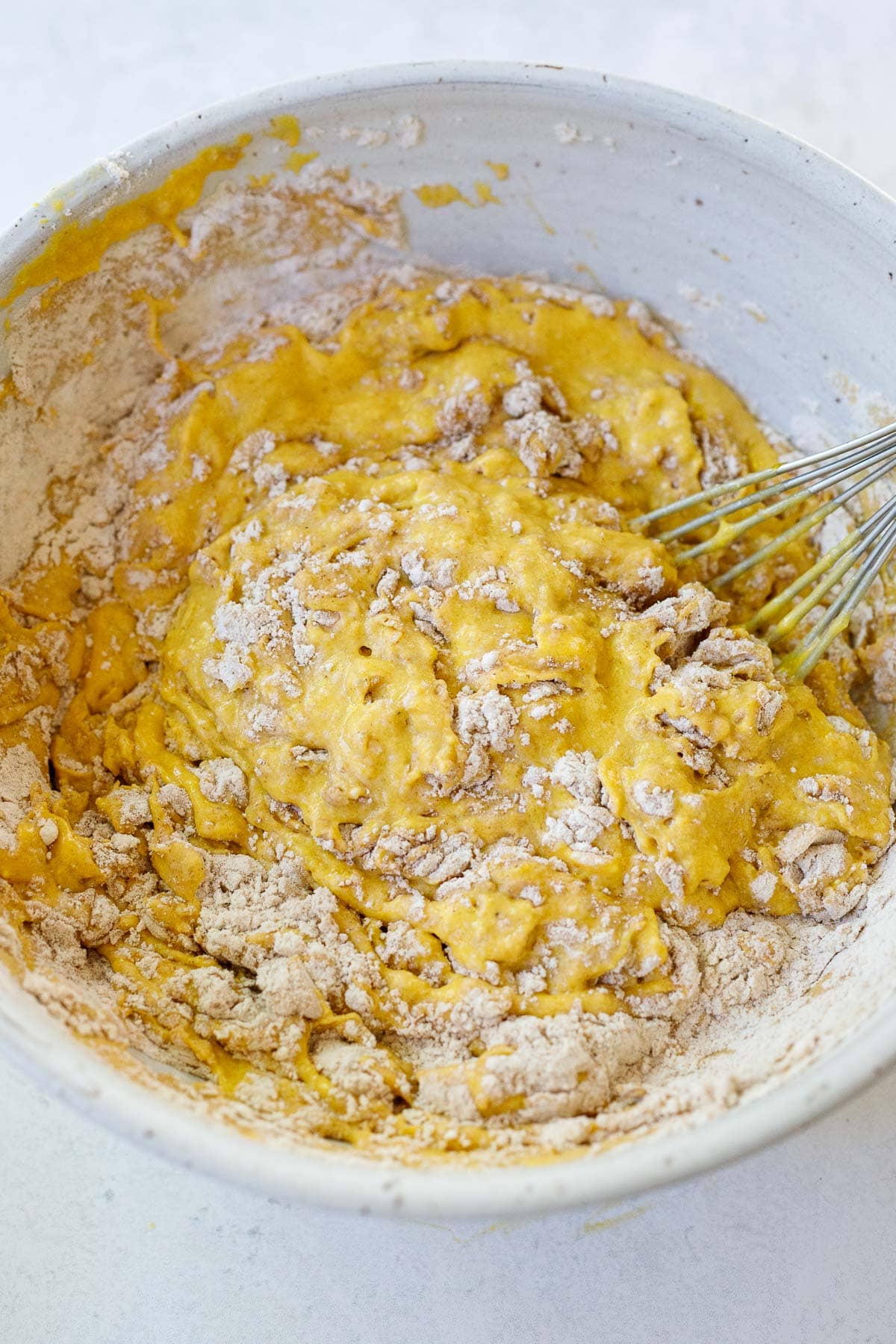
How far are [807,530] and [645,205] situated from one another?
0.59 metres

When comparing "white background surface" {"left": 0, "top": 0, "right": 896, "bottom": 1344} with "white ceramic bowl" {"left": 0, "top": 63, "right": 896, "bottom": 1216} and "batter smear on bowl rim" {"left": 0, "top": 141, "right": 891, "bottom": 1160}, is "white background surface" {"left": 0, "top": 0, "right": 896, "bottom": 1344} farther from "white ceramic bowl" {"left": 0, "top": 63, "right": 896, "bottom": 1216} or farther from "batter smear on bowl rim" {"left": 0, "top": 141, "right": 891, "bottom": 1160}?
"white ceramic bowl" {"left": 0, "top": 63, "right": 896, "bottom": 1216}

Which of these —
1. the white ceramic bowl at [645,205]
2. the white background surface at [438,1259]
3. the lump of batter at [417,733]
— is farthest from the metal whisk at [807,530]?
the white background surface at [438,1259]

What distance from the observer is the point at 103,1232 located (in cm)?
152

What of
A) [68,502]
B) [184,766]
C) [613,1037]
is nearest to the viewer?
[613,1037]

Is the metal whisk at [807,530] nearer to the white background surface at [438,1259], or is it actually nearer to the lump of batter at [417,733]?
the lump of batter at [417,733]

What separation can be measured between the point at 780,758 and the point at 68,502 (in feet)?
3.84

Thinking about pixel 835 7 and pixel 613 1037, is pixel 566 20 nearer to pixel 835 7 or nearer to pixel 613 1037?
pixel 835 7

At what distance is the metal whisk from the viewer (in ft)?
5.31

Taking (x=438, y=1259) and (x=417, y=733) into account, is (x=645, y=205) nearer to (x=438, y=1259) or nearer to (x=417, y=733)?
(x=417, y=733)

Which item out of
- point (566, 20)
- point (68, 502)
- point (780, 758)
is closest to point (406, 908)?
point (780, 758)

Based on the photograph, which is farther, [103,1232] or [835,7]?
[835,7]

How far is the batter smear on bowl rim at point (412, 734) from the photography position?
142 cm

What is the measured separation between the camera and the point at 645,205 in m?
1.77

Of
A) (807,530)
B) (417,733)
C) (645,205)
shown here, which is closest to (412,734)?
(417,733)
